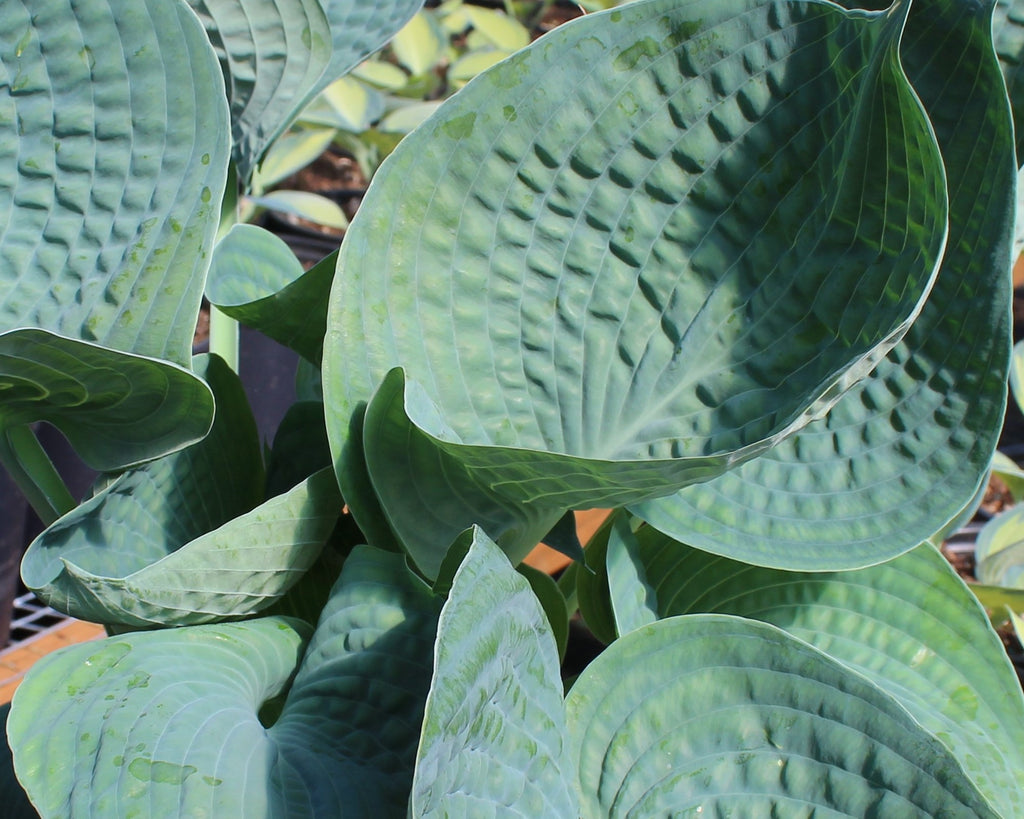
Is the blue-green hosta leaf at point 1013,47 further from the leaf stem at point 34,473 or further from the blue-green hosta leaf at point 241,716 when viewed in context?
the leaf stem at point 34,473

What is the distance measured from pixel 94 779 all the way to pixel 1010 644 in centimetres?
82

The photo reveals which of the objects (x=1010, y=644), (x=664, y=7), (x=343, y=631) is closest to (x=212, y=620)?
(x=343, y=631)

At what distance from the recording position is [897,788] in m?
0.33

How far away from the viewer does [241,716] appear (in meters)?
0.33

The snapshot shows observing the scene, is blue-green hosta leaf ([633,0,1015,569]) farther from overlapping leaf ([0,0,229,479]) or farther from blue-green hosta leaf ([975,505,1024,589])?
blue-green hosta leaf ([975,505,1024,589])

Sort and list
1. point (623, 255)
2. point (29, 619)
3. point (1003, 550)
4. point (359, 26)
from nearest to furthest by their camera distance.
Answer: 1. point (623, 255)
2. point (359, 26)
3. point (1003, 550)
4. point (29, 619)

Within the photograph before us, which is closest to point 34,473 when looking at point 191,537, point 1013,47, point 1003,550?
point 191,537

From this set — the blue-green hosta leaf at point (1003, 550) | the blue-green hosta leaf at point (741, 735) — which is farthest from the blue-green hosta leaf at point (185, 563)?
the blue-green hosta leaf at point (1003, 550)

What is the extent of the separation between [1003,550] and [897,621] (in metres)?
0.42

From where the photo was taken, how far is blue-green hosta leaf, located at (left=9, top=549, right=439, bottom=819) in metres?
0.29

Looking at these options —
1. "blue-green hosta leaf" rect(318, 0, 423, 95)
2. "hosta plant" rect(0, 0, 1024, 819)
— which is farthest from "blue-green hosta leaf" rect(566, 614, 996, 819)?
"blue-green hosta leaf" rect(318, 0, 423, 95)

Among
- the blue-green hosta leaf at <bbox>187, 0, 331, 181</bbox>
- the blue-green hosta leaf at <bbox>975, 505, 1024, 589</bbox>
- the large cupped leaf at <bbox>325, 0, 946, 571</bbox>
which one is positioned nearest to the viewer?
the large cupped leaf at <bbox>325, 0, 946, 571</bbox>

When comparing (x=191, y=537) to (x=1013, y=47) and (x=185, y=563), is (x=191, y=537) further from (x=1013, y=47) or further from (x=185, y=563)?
(x=1013, y=47)

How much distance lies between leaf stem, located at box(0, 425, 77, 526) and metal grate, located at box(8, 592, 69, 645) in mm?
Answer: 529
